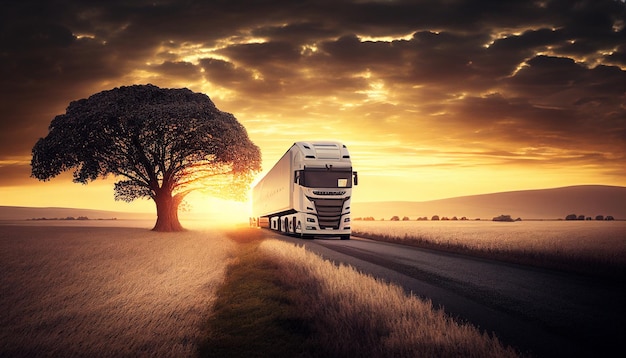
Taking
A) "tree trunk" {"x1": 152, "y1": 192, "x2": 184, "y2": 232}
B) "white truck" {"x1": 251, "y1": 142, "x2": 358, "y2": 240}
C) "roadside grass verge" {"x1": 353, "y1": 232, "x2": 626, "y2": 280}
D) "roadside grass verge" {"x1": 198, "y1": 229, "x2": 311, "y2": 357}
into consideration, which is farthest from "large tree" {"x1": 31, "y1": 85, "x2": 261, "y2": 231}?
"roadside grass verge" {"x1": 198, "y1": 229, "x2": 311, "y2": 357}

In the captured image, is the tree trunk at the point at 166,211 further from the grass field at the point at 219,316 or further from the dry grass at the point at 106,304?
the grass field at the point at 219,316

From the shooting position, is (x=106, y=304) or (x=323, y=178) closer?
(x=106, y=304)

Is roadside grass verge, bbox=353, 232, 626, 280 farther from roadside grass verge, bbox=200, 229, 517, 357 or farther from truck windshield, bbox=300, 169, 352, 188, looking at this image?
roadside grass verge, bbox=200, 229, 517, 357

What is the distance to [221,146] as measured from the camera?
Answer: 3800cm

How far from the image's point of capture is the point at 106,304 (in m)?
10.4

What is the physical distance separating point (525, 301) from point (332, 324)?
529 cm

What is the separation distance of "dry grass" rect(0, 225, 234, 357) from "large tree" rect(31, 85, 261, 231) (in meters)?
20.2

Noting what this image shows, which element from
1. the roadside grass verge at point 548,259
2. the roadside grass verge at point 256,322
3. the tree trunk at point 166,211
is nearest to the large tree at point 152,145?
the tree trunk at point 166,211

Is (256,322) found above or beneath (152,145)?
beneath

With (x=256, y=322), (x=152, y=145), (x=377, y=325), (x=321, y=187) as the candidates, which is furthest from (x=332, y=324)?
(x=152, y=145)

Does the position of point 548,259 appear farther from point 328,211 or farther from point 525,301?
point 328,211

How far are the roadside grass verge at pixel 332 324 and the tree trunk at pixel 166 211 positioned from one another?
99.4ft

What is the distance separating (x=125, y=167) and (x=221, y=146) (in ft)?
28.8

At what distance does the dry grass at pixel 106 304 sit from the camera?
762cm
